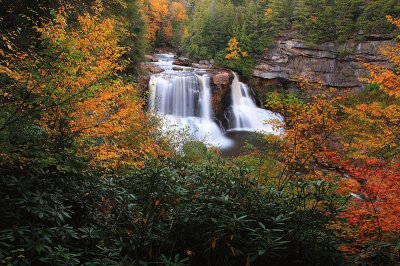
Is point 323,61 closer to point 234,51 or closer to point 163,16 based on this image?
point 234,51

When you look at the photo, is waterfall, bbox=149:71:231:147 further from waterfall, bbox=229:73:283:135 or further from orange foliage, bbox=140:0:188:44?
orange foliage, bbox=140:0:188:44

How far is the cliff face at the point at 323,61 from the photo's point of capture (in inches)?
934

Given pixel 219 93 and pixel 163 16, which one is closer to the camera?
pixel 219 93

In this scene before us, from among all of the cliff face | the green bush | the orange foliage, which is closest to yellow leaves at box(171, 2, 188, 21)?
the orange foliage

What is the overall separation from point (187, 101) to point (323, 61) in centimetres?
1415

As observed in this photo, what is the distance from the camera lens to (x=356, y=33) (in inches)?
967

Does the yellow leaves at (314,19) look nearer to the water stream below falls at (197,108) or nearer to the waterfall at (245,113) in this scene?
the waterfall at (245,113)

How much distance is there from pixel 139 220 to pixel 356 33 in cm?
2767

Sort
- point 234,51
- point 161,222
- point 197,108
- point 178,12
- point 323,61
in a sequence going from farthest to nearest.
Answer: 1. point 178,12
2. point 234,51
3. point 323,61
4. point 197,108
5. point 161,222

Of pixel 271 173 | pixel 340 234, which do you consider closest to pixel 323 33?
pixel 271 173

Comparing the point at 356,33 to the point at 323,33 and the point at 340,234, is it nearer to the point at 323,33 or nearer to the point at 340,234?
the point at 323,33

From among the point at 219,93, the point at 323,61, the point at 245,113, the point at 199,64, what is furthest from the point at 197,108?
the point at 323,61

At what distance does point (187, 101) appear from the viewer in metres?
21.9

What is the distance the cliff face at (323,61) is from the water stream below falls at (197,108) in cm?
552
